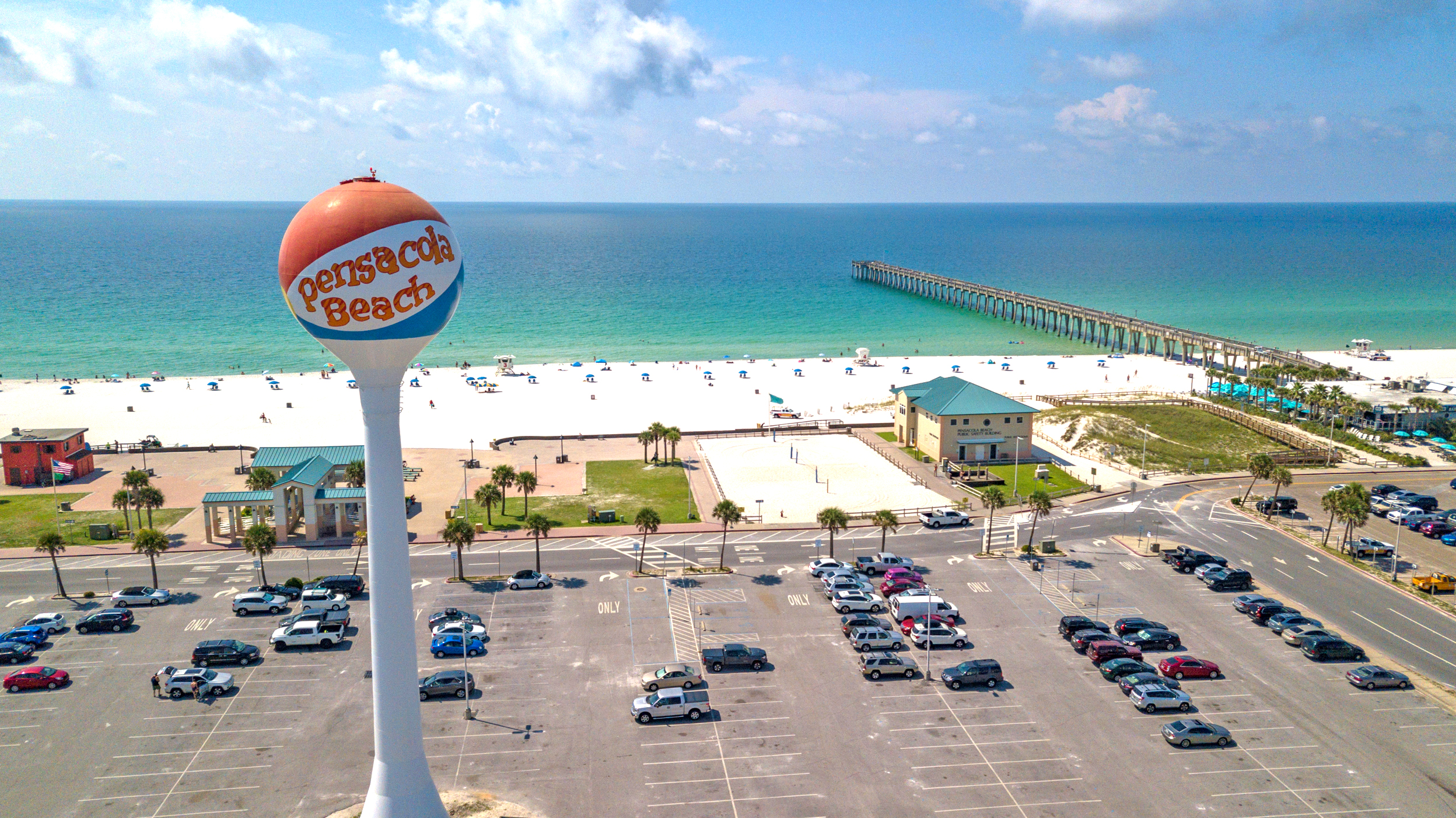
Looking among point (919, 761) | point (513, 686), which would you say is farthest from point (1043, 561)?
point (513, 686)

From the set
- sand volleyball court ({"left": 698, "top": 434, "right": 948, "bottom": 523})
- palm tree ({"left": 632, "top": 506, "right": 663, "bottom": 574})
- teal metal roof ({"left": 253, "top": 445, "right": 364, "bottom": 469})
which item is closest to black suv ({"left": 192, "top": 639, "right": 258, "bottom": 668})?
palm tree ({"left": 632, "top": 506, "right": 663, "bottom": 574})

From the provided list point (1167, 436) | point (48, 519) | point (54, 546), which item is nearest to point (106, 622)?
point (54, 546)

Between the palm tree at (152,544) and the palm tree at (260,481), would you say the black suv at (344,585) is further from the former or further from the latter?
the palm tree at (260,481)

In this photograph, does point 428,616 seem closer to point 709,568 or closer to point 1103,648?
point 709,568

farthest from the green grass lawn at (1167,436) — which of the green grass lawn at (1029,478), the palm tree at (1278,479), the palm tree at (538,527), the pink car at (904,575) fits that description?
the palm tree at (538,527)

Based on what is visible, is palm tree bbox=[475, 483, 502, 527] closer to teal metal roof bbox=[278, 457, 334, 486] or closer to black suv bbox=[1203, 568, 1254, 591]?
teal metal roof bbox=[278, 457, 334, 486]

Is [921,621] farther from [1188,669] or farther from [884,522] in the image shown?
[1188,669]
